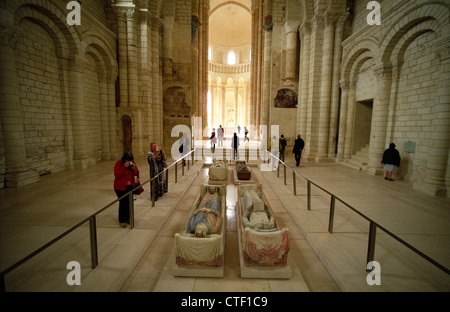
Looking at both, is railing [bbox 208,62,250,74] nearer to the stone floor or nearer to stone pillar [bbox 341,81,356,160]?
stone pillar [bbox 341,81,356,160]

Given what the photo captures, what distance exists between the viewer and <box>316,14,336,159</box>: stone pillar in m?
12.2

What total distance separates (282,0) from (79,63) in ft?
44.6

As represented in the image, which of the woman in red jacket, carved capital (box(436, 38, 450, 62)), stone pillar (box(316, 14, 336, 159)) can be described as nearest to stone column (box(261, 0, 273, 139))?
stone pillar (box(316, 14, 336, 159))

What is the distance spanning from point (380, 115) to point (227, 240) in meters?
8.76

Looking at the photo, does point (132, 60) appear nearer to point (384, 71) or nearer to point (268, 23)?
point (268, 23)

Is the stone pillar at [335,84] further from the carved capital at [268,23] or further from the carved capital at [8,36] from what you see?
the carved capital at [8,36]

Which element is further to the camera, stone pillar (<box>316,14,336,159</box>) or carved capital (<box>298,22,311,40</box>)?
carved capital (<box>298,22,311,40</box>)

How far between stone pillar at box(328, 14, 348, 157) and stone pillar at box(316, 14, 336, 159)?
0.18 metres

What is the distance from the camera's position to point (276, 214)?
5762 millimetres

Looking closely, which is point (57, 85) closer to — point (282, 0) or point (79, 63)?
point (79, 63)

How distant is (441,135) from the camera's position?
6.70 m

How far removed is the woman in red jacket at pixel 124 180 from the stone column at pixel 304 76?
11.7 m

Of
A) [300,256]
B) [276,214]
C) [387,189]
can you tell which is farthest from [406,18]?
[300,256]

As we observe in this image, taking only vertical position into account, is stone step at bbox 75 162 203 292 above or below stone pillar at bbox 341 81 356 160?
below
